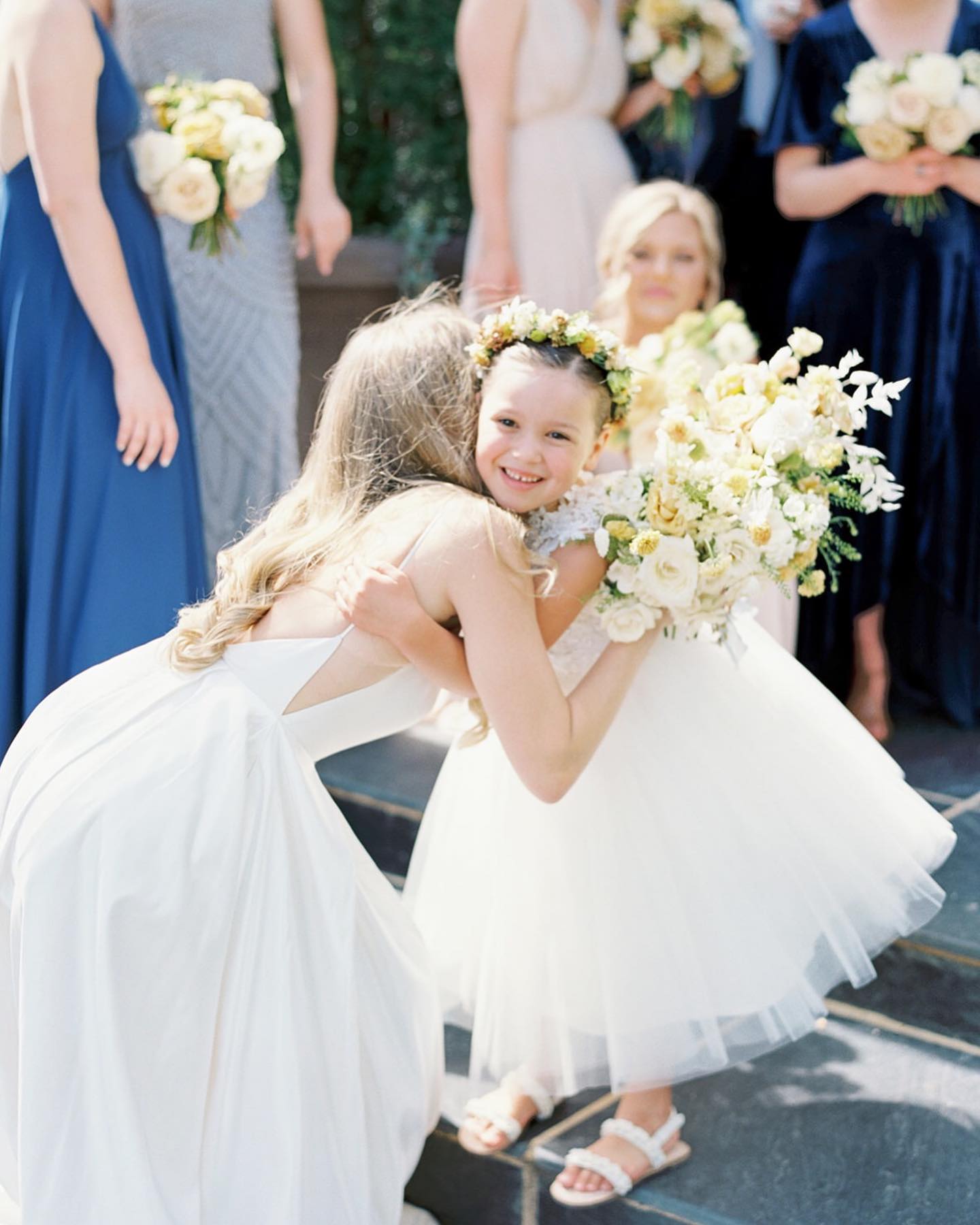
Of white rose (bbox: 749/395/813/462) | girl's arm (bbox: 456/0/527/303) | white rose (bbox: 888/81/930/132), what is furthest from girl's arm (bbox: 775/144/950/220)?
white rose (bbox: 749/395/813/462)

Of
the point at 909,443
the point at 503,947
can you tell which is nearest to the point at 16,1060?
the point at 503,947

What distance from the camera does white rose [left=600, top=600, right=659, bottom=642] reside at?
93.1 inches

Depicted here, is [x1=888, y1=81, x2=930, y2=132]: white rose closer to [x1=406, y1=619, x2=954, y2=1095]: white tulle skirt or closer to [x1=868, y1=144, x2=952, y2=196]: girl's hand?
[x1=868, y1=144, x2=952, y2=196]: girl's hand

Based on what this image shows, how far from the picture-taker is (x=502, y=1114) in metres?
2.66

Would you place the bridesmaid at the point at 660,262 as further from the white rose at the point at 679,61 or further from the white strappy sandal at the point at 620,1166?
the white strappy sandal at the point at 620,1166

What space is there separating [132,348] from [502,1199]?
6.12 ft

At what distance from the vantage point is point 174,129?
11.3ft

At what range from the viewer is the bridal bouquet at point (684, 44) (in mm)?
4082

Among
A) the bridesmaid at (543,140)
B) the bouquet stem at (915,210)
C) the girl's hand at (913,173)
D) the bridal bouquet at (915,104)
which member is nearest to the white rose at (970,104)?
the bridal bouquet at (915,104)

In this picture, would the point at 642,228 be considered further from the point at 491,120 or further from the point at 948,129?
the point at 948,129

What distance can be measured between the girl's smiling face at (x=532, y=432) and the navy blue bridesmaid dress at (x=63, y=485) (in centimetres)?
116

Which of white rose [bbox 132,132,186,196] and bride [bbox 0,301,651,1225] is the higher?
white rose [bbox 132,132,186,196]

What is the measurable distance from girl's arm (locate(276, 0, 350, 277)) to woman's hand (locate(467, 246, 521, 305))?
39 cm

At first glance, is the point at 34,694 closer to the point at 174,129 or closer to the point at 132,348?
the point at 132,348
